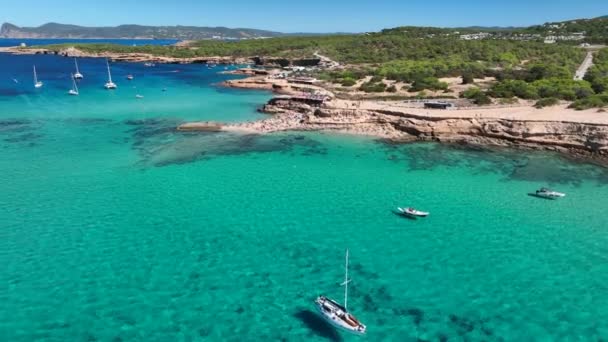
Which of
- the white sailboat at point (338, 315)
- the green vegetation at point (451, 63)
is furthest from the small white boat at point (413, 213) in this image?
the green vegetation at point (451, 63)

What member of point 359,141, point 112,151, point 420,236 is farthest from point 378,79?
point 420,236

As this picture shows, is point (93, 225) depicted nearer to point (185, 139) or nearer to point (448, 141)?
point (185, 139)

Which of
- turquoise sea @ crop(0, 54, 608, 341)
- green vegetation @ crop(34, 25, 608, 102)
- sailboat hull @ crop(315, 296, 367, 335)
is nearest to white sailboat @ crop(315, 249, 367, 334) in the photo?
sailboat hull @ crop(315, 296, 367, 335)

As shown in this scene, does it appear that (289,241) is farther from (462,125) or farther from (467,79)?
(467,79)

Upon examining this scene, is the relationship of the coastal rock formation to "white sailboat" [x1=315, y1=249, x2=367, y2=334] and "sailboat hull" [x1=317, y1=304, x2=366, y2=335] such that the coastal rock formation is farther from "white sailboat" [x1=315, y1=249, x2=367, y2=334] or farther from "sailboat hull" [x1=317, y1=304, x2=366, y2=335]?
"sailboat hull" [x1=317, y1=304, x2=366, y2=335]

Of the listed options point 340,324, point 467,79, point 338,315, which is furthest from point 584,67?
point 340,324

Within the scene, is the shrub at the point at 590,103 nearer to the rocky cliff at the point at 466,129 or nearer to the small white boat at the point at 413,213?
the rocky cliff at the point at 466,129
